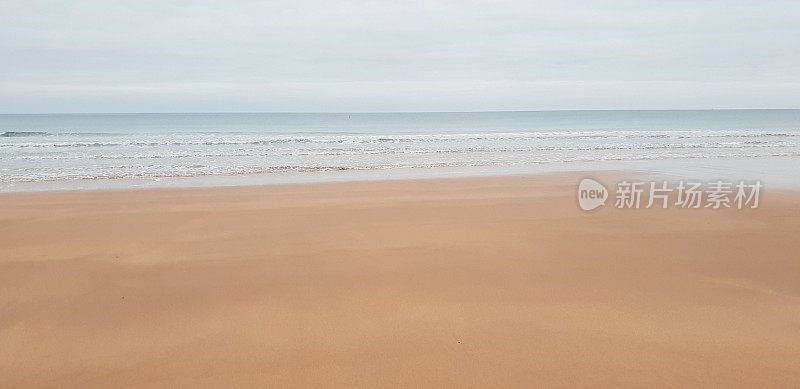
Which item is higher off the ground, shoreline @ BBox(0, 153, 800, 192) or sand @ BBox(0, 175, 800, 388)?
shoreline @ BBox(0, 153, 800, 192)

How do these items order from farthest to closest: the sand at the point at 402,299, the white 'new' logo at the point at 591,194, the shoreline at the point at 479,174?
the shoreline at the point at 479,174 < the white 'new' logo at the point at 591,194 < the sand at the point at 402,299

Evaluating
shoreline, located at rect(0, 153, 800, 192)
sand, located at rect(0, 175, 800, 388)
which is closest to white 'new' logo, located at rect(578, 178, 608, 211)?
sand, located at rect(0, 175, 800, 388)

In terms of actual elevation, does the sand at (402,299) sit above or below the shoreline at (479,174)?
below

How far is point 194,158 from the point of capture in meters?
17.1

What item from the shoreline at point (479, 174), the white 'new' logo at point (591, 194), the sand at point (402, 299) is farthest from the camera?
the shoreline at point (479, 174)

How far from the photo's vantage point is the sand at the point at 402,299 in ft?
10.4

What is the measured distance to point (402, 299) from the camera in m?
4.27

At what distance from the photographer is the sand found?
3.16m

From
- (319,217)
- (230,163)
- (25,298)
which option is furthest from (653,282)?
(230,163)

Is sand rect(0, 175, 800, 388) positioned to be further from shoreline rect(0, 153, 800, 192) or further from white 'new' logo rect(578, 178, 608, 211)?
shoreline rect(0, 153, 800, 192)

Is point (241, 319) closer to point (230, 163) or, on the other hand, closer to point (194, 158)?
point (230, 163)

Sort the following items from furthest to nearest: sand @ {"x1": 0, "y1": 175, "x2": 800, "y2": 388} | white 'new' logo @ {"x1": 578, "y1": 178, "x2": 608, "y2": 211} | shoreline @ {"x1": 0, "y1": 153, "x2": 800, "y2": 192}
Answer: shoreline @ {"x1": 0, "y1": 153, "x2": 800, "y2": 192}, white 'new' logo @ {"x1": 578, "y1": 178, "x2": 608, "y2": 211}, sand @ {"x1": 0, "y1": 175, "x2": 800, "y2": 388}

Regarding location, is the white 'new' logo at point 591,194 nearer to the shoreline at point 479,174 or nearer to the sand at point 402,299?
the sand at point 402,299

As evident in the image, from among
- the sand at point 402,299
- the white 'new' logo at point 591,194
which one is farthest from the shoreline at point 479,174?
the sand at point 402,299
